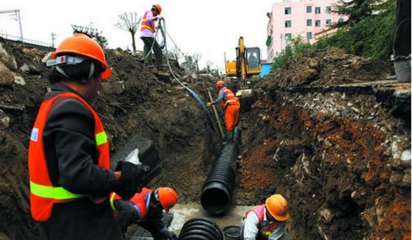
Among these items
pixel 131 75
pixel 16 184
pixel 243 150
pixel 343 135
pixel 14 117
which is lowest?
pixel 243 150

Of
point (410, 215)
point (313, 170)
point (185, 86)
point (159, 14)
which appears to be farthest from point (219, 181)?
point (159, 14)

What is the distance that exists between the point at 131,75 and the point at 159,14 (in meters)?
2.77

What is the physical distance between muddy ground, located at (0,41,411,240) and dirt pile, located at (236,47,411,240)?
0.01m

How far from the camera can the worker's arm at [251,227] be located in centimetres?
379

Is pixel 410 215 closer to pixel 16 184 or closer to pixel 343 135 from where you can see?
pixel 343 135

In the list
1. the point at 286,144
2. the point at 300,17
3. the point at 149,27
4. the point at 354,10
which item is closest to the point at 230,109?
the point at 149,27

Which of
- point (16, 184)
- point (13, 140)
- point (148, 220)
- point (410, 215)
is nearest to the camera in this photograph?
point (410, 215)

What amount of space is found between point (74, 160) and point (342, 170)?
3.18 m

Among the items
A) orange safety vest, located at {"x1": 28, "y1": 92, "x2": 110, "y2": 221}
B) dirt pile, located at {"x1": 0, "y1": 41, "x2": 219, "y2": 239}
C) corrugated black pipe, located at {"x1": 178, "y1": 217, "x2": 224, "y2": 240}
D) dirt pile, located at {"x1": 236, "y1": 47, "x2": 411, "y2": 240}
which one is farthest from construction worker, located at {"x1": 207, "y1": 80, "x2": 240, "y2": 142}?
orange safety vest, located at {"x1": 28, "y1": 92, "x2": 110, "y2": 221}

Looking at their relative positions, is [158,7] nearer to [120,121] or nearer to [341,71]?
[120,121]

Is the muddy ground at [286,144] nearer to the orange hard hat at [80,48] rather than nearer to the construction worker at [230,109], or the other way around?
the construction worker at [230,109]

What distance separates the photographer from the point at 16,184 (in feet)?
10.6

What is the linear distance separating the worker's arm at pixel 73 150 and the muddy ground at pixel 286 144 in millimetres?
1734

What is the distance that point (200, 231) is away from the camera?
3.99m
